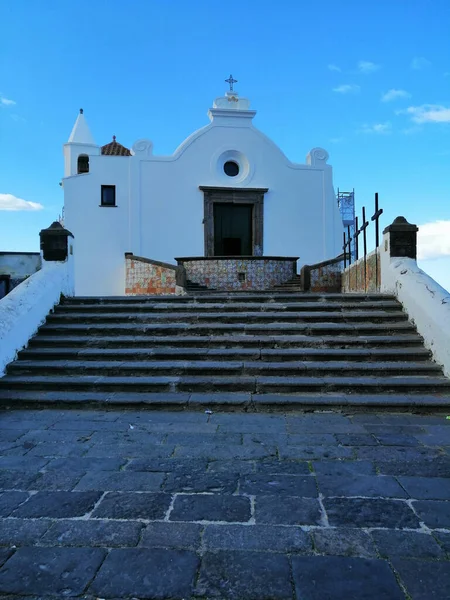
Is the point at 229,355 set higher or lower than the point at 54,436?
higher

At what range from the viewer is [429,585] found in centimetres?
195

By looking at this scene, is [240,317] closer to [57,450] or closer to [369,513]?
[57,450]

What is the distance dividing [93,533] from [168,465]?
Answer: 0.93 metres

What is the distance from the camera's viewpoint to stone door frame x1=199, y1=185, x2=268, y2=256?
16891 millimetres

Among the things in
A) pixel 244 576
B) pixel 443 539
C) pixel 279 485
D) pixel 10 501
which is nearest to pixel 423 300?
pixel 279 485

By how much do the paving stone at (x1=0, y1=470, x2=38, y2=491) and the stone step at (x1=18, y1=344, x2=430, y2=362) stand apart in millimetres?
2790

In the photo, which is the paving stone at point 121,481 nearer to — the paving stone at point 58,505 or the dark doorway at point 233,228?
the paving stone at point 58,505

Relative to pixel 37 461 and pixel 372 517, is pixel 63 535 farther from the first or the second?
pixel 372 517

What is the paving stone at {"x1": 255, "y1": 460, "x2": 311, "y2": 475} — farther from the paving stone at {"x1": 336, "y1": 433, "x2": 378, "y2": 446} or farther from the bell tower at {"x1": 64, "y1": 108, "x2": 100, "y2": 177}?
the bell tower at {"x1": 64, "y1": 108, "x2": 100, "y2": 177}

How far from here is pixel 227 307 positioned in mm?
7023

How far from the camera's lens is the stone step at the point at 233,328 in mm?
6293

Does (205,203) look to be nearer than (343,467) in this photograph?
No

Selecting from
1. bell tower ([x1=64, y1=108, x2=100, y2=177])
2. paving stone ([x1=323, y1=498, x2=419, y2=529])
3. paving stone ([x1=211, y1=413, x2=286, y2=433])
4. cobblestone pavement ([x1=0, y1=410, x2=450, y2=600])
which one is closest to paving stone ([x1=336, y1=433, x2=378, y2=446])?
cobblestone pavement ([x1=0, y1=410, x2=450, y2=600])

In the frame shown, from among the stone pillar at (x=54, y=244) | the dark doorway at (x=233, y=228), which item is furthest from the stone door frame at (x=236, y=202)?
the stone pillar at (x=54, y=244)
